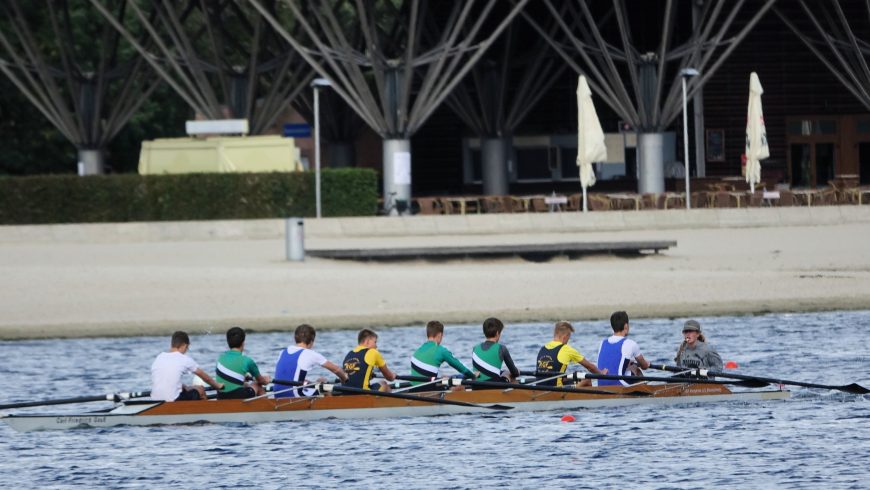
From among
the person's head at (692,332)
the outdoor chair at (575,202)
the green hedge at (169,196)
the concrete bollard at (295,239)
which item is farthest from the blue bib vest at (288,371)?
the outdoor chair at (575,202)

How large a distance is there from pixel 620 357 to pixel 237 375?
4.41m

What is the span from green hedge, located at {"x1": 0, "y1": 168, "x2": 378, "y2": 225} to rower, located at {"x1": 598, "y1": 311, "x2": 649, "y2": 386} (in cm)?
2224

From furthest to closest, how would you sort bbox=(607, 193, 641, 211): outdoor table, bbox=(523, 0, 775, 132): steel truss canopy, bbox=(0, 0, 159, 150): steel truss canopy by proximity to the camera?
1. bbox=(0, 0, 159, 150): steel truss canopy
2. bbox=(523, 0, 775, 132): steel truss canopy
3. bbox=(607, 193, 641, 211): outdoor table

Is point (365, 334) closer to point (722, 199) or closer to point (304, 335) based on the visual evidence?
point (304, 335)

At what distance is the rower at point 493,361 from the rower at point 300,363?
5.20 ft

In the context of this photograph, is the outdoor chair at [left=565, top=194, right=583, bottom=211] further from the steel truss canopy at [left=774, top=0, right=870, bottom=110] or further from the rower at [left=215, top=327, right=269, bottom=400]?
the rower at [left=215, top=327, right=269, bottom=400]

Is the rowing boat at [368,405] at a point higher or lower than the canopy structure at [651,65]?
lower

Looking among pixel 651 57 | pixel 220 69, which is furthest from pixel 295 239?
pixel 651 57

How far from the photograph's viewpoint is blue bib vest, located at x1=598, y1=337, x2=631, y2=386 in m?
20.9

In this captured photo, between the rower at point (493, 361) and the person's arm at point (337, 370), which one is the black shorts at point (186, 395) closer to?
the person's arm at point (337, 370)

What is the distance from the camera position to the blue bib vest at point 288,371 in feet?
66.8

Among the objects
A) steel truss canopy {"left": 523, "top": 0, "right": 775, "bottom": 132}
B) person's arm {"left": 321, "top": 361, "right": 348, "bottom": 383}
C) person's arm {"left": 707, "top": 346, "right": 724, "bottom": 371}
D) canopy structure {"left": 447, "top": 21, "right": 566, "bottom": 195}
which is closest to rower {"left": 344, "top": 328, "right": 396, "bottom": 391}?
person's arm {"left": 321, "top": 361, "right": 348, "bottom": 383}

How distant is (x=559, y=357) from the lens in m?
20.6

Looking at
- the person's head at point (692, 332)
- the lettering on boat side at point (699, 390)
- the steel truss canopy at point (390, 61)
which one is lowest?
the lettering on boat side at point (699, 390)
